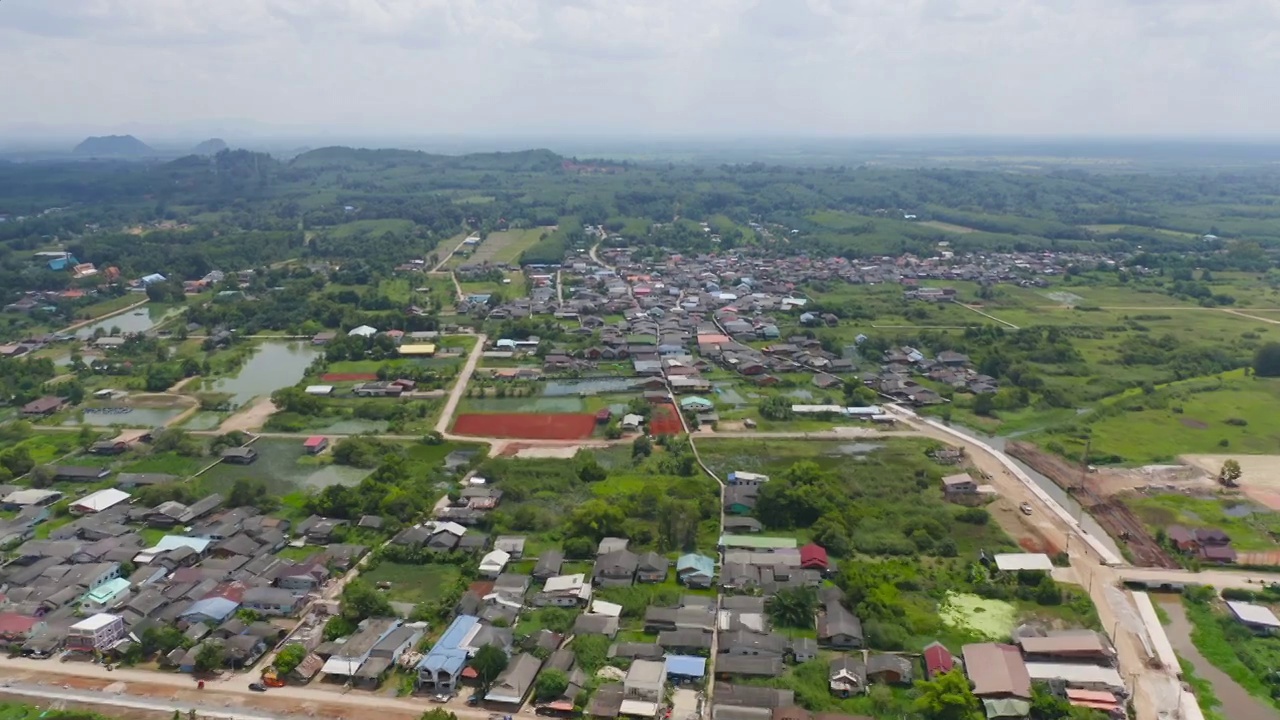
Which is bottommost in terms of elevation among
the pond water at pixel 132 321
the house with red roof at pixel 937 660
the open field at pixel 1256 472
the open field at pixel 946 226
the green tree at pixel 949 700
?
the pond water at pixel 132 321

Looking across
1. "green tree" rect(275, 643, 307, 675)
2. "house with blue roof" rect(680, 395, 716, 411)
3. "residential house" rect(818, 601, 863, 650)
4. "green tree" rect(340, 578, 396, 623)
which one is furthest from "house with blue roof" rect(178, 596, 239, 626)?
"house with blue roof" rect(680, 395, 716, 411)

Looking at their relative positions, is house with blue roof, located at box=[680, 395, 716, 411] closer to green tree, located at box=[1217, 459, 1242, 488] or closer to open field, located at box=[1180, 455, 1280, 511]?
open field, located at box=[1180, 455, 1280, 511]

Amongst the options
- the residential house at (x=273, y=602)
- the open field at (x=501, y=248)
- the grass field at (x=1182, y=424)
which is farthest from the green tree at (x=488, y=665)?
the open field at (x=501, y=248)

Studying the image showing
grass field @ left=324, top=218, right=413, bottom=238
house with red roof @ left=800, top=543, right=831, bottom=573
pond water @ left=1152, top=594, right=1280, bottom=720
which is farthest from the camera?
grass field @ left=324, top=218, right=413, bottom=238

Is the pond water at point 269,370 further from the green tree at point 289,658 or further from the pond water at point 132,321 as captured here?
the green tree at point 289,658

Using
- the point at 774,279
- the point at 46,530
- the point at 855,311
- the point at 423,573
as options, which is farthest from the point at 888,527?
the point at 774,279
